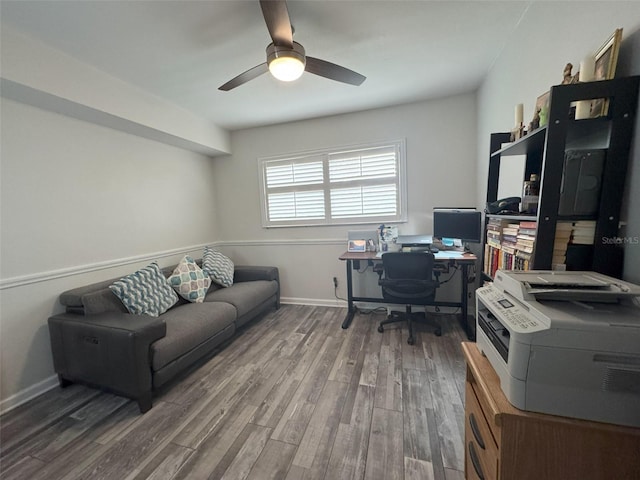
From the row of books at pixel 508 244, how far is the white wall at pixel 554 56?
0.31 meters

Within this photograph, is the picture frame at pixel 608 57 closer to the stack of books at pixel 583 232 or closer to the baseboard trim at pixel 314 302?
the stack of books at pixel 583 232

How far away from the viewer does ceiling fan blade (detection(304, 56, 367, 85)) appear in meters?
1.74

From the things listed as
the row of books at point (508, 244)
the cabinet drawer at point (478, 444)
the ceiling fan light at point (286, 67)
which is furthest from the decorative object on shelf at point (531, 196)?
the ceiling fan light at point (286, 67)

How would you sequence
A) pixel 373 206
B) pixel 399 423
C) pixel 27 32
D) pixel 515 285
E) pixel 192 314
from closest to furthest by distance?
1. pixel 515 285
2. pixel 399 423
3. pixel 27 32
4. pixel 192 314
5. pixel 373 206

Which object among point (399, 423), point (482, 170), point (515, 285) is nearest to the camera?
point (515, 285)

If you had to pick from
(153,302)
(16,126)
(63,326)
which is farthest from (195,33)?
(63,326)

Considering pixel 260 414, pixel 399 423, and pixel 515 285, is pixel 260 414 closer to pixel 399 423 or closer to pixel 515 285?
pixel 399 423

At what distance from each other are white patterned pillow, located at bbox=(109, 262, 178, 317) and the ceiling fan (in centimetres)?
178

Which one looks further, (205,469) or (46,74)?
(46,74)

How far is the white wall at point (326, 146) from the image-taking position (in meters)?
2.94

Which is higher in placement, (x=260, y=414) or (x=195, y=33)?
(x=195, y=33)

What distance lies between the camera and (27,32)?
1.67 m

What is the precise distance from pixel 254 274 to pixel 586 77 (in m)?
3.24

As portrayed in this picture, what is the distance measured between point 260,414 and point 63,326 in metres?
1.62
